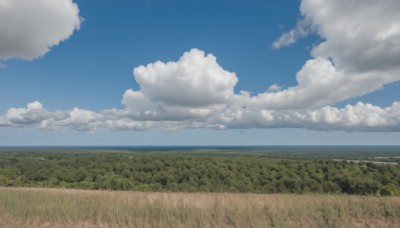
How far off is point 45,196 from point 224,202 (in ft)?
25.3

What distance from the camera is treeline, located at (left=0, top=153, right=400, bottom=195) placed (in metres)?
44.6

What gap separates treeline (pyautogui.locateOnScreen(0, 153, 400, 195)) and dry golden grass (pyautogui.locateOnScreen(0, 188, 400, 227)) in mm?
29382

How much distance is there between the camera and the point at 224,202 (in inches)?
511

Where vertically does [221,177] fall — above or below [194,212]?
below

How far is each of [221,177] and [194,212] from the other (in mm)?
41514

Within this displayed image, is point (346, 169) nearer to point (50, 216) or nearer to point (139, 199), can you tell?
point (139, 199)

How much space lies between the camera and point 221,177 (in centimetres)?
5197

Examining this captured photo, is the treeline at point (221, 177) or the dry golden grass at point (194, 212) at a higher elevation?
the dry golden grass at point (194, 212)

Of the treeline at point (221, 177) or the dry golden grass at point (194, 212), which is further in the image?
the treeline at point (221, 177)

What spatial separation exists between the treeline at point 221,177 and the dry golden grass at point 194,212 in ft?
96.4

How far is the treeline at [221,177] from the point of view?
44625mm

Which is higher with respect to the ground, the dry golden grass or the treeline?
the dry golden grass

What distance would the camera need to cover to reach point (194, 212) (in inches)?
438

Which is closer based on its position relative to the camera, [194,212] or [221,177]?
[194,212]
